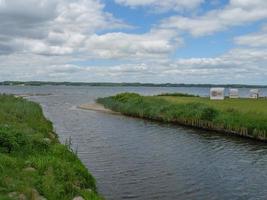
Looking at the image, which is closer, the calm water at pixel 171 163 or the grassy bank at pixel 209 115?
the calm water at pixel 171 163

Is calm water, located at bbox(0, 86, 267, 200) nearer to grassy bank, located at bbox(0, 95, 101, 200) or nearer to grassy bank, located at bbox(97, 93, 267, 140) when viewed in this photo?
grassy bank, located at bbox(97, 93, 267, 140)

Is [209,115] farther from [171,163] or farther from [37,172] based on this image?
[37,172]

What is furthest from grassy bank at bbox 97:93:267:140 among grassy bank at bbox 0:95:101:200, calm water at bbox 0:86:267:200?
grassy bank at bbox 0:95:101:200

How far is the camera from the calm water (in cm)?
2539

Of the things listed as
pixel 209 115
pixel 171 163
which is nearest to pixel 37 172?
pixel 171 163

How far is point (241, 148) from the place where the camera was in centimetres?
4212

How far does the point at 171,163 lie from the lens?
110ft

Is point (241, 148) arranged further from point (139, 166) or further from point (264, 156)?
point (139, 166)

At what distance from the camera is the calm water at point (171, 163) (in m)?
25.4

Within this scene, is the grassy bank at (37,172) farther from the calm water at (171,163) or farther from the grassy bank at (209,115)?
the grassy bank at (209,115)

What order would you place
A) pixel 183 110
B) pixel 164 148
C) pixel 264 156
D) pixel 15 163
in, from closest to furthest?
1. pixel 15 163
2. pixel 264 156
3. pixel 164 148
4. pixel 183 110

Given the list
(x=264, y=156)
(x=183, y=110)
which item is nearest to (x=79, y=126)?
(x=183, y=110)

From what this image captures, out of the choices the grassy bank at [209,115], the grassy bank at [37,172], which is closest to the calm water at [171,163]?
the grassy bank at [209,115]

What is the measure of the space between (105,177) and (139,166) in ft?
15.2
